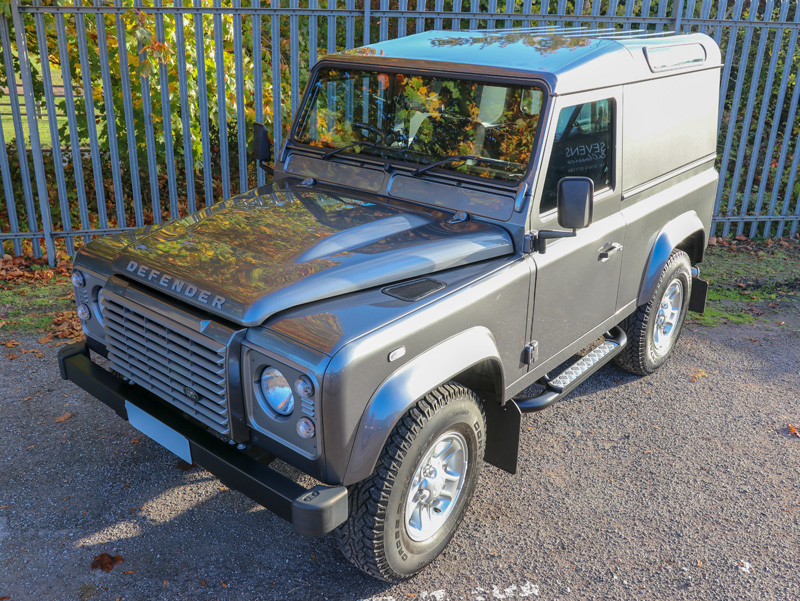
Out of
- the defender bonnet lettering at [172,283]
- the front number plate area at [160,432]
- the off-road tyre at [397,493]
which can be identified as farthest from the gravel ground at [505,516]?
the defender bonnet lettering at [172,283]

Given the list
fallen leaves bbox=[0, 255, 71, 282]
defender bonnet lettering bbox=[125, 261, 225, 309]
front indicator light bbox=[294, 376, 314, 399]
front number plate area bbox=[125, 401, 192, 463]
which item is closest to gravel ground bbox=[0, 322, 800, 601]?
front number plate area bbox=[125, 401, 192, 463]

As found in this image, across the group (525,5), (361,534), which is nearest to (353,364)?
(361,534)

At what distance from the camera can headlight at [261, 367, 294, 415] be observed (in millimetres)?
2635

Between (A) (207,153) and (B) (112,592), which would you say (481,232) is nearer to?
(B) (112,592)

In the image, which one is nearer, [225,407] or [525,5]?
[225,407]

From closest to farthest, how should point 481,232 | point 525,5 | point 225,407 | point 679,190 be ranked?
point 225,407
point 481,232
point 679,190
point 525,5

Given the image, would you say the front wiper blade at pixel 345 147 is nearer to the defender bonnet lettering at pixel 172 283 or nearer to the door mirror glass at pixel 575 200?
the door mirror glass at pixel 575 200

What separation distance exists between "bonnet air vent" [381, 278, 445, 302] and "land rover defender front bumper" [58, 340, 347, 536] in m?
0.82

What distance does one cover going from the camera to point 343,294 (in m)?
2.93

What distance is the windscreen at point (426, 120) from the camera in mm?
3498

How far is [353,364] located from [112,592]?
1578mm

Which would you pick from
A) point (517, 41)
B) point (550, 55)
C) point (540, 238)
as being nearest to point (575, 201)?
point (540, 238)

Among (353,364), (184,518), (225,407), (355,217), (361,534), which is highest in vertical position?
(355,217)

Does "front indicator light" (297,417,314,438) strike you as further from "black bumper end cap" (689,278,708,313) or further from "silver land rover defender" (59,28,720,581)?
"black bumper end cap" (689,278,708,313)
